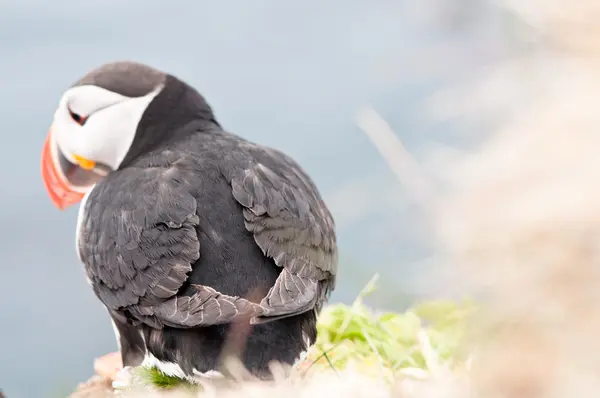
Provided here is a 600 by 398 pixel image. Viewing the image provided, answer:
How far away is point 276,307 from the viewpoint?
278 centimetres

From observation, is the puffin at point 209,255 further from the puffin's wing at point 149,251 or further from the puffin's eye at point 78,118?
the puffin's eye at point 78,118

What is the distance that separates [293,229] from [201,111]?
Result: 1.22m

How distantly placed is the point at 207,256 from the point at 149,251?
205 millimetres

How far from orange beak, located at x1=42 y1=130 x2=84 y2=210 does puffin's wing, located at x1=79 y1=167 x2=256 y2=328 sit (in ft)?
3.03

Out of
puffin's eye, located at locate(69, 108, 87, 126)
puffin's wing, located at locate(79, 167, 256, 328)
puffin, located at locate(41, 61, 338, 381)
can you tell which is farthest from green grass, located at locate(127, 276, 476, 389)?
puffin's eye, located at locate(69, 108, 87, 126)

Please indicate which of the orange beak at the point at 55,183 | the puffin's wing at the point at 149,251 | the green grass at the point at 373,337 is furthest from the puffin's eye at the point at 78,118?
the green grass at the point at 373,337

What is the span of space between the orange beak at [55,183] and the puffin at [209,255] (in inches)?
25.8

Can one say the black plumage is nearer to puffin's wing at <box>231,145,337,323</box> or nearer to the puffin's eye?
puffin's wing at <box>231,145,337,323</box>

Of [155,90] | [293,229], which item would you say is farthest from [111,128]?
[293,229]

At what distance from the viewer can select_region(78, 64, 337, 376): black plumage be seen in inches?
113

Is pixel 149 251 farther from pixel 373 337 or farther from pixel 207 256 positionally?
pixel 373 337

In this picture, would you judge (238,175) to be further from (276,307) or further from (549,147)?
(549,147)

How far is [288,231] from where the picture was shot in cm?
308

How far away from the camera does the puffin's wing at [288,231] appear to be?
9.40ft
